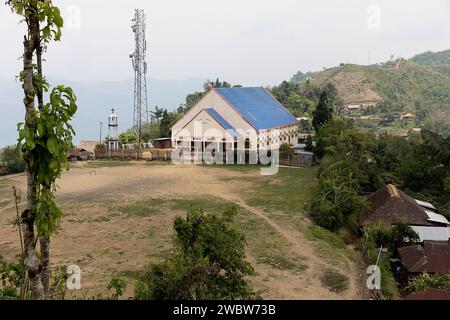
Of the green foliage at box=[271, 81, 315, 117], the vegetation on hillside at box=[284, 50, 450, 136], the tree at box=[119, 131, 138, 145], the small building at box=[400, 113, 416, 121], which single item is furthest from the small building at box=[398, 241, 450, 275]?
the small building at box=[400, 113, 416, 121]

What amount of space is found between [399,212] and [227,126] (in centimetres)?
1628

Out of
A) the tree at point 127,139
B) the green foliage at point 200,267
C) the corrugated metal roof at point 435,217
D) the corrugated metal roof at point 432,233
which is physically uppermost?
the tree at point 127,139

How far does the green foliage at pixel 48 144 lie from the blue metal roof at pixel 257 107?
28.7 metres

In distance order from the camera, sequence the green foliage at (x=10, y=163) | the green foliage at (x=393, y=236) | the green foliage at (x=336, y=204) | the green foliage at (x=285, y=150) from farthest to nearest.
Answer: the green foliage at (x=285, y=150), the green foliage at (x=10, y=163), the green foliage at (x=336, y=204), the green foliage at (x=393, y=236)

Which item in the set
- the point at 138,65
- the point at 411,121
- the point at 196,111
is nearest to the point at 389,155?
the point at 196,111

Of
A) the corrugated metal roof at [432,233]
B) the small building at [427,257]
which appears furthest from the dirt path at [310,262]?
the corrugated metal roof at [432,233]

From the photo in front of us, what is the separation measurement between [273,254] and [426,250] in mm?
5703

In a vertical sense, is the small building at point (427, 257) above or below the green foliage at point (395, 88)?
below

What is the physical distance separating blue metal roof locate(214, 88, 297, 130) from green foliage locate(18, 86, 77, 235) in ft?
94.2

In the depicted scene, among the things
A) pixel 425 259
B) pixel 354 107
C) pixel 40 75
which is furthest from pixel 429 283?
pixel 354 107

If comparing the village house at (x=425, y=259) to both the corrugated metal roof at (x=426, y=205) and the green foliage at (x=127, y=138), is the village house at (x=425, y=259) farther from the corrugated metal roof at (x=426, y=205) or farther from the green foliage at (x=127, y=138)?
the green foliage at (x=127, y=138)

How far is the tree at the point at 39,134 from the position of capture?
14.2ft
